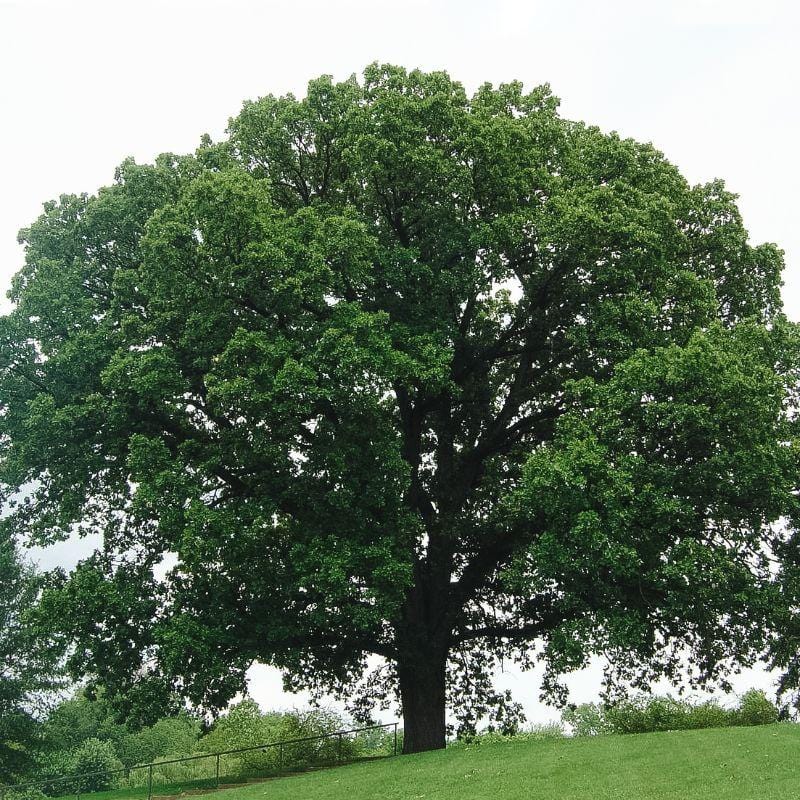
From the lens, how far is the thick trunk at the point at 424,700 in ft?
79.0

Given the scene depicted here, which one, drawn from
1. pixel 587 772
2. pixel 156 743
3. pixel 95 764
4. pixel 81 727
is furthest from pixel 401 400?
pixel 81 727

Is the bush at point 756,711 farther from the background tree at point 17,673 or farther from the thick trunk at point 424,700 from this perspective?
the background tree at point 17,673

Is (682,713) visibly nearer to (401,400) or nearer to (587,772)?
(587,772)

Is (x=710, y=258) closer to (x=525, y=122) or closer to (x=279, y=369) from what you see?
(x=525, y=122)

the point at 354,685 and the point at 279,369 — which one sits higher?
the point at 279,369

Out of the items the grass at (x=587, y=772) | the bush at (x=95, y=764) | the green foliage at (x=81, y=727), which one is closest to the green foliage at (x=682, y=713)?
the grass at (x=587, y=772)

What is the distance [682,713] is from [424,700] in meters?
7.89

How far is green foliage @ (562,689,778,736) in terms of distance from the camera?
974 inches

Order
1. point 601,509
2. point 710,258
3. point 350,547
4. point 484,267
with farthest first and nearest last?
point 710,258 → point 484,267 → point 350,547 → point 601,509

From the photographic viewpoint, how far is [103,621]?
71.1 feet

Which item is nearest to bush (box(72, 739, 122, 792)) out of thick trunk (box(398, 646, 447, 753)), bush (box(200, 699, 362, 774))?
bush (box(200, 699, 362, 774))

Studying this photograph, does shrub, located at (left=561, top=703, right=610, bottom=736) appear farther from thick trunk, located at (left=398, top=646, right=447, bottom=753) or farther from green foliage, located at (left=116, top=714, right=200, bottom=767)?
green foliage, located at (left=116, top=714, right=200, bottom=767)

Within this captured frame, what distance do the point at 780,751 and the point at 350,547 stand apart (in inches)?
410

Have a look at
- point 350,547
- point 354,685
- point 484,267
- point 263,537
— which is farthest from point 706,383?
point 354,685
